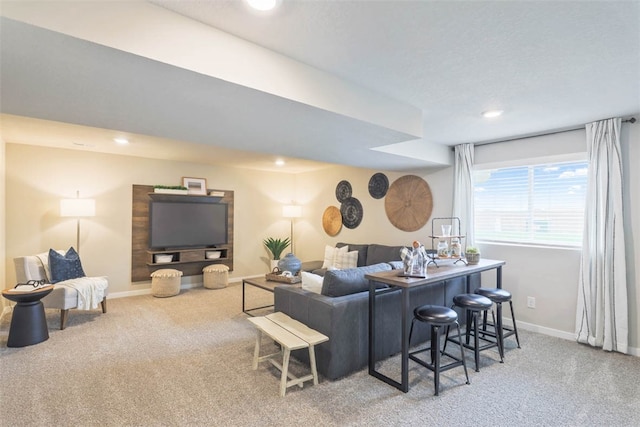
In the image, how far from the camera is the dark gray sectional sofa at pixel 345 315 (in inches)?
102

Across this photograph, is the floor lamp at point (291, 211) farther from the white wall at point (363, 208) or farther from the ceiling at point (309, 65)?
the ceiling at point (309, 65)

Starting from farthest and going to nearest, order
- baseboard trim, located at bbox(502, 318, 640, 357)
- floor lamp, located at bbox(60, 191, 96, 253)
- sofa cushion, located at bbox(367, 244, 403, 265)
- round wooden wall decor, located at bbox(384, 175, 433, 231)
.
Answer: round wooden wall decor, located at bbox(384, 175, 433, 231) < sofa cushion, located at bbox(367, 244, 403, 265) < floor lamp, located at bbox(60, 191, 96, 253) < baseboard trim, located at bbox(502, 318, 640, 357)

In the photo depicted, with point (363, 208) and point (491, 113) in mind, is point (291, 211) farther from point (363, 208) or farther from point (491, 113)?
point (491, 113)

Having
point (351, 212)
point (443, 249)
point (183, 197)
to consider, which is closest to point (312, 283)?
point (443, 249)

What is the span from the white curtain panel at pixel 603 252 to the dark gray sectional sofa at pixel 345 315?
172 cm

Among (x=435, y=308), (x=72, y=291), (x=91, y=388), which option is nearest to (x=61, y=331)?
(x=72, y=291)

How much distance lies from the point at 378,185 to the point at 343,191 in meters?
0.89

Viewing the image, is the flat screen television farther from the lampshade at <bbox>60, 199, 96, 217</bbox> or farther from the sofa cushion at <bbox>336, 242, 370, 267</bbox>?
the sofa cushion at <bbox>336, 242, 370, 267</bbox>

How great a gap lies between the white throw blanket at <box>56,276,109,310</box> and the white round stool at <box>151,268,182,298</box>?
998mm

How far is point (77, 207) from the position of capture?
14.8 feet

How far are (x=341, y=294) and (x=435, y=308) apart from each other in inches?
31.5

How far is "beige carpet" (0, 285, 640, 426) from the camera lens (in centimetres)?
212

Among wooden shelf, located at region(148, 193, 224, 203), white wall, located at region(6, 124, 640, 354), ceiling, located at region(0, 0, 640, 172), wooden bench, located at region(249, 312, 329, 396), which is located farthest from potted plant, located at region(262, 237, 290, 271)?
ceiling, located at region(0, 0, 640, 172)

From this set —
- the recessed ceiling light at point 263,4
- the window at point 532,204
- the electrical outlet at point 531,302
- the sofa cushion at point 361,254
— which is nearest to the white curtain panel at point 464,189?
the window at point 532,204
